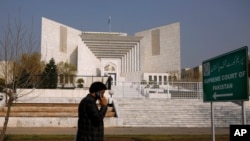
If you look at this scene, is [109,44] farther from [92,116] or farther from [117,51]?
[92,116]

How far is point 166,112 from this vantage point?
20047 mm

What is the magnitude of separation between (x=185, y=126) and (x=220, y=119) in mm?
2912

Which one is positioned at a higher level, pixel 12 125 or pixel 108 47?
pixel 108 47

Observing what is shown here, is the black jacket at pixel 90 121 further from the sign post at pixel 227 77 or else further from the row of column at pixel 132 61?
the row of column at pixel 132 61

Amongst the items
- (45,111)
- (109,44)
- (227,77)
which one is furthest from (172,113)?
(109,44)

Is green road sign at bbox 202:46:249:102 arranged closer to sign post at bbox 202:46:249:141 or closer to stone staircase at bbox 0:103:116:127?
sign post at bbox 202:46:249:141

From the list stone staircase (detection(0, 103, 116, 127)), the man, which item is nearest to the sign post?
the man

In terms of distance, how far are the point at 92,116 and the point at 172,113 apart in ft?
51.9

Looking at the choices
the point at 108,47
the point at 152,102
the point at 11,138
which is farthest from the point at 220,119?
the point at 108,47

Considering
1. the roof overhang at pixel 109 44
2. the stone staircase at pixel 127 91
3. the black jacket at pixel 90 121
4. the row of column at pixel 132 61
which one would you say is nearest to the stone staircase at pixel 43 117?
the stone staircase at pixel 127 91

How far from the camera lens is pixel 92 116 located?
4590 millimetres

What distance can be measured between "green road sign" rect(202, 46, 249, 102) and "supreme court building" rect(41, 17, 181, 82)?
45.7 m

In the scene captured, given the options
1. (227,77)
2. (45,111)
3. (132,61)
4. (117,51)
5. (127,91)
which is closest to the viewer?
(227,77)

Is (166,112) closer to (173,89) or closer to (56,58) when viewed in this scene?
(173,89)
